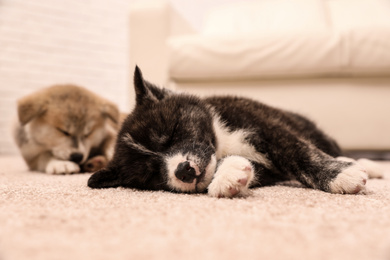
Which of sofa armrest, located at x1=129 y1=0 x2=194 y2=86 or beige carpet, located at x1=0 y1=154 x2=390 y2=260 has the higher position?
sofa armrest, located at x1=129 y1=0 x2=194 y2=86

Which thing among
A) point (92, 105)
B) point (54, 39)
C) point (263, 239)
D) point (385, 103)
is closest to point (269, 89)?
point (385, 103)

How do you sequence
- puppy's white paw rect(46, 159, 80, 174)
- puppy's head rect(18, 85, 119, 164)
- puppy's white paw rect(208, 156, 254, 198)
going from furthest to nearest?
puppy's head rect(18, 85, 119, 164)
puppy's white paw rect(46, 159, 80, 174)
puppy's white paw rect(208, 156, 254, 198)

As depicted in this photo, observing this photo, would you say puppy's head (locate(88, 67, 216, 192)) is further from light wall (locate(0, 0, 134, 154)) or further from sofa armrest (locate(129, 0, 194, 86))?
light wall (locate(0, 0, 134, 154))

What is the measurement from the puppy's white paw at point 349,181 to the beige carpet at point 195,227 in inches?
1.8

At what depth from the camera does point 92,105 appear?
2.29m

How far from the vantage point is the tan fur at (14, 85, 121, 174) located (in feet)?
6.80

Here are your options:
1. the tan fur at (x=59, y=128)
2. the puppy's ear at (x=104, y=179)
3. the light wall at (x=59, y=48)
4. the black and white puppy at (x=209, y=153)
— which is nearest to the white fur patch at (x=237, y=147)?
the black and white puppy at (x=209, y=153)

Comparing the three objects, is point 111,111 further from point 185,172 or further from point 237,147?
point 185,172

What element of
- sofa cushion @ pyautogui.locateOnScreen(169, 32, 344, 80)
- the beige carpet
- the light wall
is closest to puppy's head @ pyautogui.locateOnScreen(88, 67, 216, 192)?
the beige carpet

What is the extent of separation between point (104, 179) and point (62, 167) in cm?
87

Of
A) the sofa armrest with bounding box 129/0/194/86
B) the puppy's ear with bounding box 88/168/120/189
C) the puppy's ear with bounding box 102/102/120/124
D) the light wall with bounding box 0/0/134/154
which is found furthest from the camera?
the light wall with bounding box 0/0/134/154

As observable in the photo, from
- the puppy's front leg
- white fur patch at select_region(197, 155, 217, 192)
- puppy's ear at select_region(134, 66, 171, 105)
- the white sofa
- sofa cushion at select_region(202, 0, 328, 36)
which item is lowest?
the puppy's front leg

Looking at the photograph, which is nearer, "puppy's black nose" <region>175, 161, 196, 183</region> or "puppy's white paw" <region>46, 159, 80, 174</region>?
"puppy's black nose" <region>175, 161, 196, 183</region>

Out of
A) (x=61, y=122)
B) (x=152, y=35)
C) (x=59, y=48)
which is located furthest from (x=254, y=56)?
(x=59, y=48)
